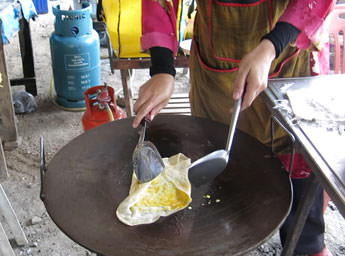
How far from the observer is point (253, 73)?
98 centimetres

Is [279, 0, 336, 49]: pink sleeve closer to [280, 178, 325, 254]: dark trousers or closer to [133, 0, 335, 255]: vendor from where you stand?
[133, 0, 335, 255]: vendor

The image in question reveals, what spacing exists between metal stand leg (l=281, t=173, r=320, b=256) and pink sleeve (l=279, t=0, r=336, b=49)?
409 millimetres

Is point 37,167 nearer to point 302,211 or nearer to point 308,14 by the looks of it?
point 302,211

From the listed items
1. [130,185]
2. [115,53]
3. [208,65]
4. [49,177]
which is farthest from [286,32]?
[115,53]

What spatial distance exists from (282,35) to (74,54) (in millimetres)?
2041

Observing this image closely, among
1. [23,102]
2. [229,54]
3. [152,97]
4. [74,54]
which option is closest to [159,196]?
[152,97]

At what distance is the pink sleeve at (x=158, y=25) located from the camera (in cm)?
124

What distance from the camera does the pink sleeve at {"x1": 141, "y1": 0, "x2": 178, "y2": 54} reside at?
4.06 feet

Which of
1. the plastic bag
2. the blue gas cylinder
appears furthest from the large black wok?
the plastic bag

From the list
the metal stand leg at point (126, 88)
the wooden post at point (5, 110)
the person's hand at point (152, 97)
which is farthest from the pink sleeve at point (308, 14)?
the wooden post at point (5, 110)

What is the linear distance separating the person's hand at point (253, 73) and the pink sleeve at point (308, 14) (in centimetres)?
12

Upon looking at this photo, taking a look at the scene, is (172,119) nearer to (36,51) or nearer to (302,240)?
(302,240)

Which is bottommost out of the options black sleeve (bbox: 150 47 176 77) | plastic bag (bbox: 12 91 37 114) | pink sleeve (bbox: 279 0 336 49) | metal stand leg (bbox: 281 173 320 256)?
plastic bag (bbox: 12 91 37 114)

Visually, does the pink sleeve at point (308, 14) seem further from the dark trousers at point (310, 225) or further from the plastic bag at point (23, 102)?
the plastic bag at point (23, 102)
